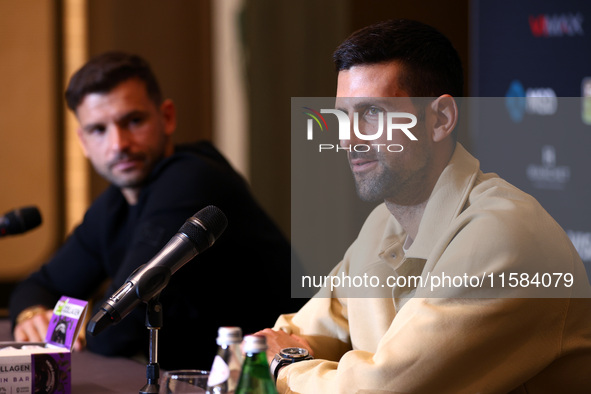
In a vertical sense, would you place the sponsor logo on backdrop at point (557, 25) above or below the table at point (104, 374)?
above

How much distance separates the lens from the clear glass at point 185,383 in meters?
1.19

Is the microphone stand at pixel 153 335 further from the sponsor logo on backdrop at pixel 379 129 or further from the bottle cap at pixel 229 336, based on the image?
the sponsor logo on backdrop at pixel 379 129

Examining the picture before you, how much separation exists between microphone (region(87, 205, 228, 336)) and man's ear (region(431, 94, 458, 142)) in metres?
0.41

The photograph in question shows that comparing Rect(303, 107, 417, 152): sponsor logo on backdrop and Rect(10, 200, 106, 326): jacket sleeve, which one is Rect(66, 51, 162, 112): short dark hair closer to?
Rect(10, 200, 106, 326): jacket sleeve

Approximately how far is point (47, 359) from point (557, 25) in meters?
1.82

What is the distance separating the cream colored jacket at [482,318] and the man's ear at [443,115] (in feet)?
0.21

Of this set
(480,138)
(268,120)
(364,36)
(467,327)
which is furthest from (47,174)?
(467,327)

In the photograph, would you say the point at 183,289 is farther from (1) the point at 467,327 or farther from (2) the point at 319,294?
(1) the point at 467,327

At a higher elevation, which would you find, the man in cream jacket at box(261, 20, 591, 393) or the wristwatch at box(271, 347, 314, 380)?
the man in cream jacket at box(261, 20, 591, 393)

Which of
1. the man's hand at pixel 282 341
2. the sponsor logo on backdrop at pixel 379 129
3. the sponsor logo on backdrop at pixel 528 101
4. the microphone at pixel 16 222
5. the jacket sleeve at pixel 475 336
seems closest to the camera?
the jacket sleeve at pixel 475 336

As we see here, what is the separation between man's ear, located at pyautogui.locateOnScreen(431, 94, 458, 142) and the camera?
132 centimetres

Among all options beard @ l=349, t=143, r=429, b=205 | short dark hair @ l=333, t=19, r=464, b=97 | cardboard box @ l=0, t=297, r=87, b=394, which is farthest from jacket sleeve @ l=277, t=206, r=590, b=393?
cardboard box @ l=0, t=297, r=87, b=394

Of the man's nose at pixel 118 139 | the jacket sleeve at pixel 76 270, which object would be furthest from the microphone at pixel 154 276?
the jacket sleeve at pixel 76 270

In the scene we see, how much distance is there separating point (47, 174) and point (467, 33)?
200cm
